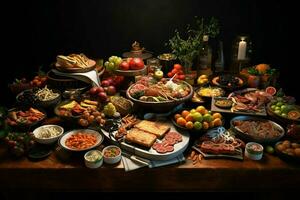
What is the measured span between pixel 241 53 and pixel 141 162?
1863 millimetres

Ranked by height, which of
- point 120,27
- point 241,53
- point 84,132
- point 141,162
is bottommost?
point 141,162

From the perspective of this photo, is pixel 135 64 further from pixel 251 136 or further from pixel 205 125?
pixel 251 136

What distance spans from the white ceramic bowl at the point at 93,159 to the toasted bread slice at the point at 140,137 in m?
0.27

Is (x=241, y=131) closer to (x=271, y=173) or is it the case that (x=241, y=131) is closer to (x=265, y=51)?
(x=271, y=173)

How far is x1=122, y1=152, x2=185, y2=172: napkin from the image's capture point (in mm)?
2256

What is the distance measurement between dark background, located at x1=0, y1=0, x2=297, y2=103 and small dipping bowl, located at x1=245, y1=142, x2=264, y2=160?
1.66 m

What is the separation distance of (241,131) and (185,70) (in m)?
1.17

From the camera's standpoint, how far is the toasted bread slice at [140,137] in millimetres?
2356

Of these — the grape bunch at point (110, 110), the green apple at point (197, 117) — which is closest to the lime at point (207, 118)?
the green apple at point (197, 117)

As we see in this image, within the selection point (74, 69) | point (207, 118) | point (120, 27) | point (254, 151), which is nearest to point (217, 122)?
point (207, 118)

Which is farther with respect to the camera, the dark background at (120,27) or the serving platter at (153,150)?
the dark background at (120,27)

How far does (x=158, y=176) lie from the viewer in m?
2.31

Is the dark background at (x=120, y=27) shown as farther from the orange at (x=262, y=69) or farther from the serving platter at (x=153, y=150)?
the serving platter at (x=153, y=150)

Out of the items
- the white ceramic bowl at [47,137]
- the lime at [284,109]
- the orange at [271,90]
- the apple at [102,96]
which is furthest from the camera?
the orange at [271,90]
